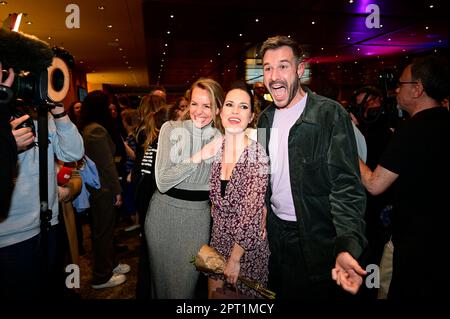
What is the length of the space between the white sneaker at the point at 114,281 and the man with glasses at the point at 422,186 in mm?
2464

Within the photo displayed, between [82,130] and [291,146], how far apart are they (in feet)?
7.18

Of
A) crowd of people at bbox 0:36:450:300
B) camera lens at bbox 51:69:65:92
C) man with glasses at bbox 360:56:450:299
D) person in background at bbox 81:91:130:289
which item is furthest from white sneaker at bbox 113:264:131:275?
man with glasses at bbox 360:56:450:299

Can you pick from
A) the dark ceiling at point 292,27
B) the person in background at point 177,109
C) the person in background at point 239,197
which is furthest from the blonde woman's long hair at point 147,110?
the dark ceiling at point 292,27

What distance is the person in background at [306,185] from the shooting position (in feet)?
4.62

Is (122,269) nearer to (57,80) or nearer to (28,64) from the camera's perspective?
(57,80)

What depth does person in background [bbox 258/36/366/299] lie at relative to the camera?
1407 millimetres

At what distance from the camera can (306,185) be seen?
154 cm

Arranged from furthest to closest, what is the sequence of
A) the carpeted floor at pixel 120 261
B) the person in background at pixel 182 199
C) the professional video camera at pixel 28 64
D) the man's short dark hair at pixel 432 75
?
the carpeted floor at pixel 120 261 < the person in background at pixel 182 199 < the man's short dark hair at pixel 432 75 < the professional video camera at pixel 28 64

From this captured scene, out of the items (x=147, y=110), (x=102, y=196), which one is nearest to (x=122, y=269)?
(x=102, y=196)

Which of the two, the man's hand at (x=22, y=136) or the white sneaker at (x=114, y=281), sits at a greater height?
the man's hand at (x=22, y=136)

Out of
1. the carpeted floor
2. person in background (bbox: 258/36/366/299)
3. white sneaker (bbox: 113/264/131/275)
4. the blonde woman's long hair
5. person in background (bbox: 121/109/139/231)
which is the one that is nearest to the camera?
person in background (bbox: 258/36/366/299)

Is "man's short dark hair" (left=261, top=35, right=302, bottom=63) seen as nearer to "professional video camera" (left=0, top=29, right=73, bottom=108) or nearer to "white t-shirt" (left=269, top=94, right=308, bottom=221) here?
"white t-shirt" (left=269, top=94, right=308, bottom=221)

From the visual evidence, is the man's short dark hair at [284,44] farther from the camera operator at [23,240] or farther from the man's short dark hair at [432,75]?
the camera operator at [23,240]

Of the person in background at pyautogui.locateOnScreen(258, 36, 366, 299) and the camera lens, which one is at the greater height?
the camera lens
